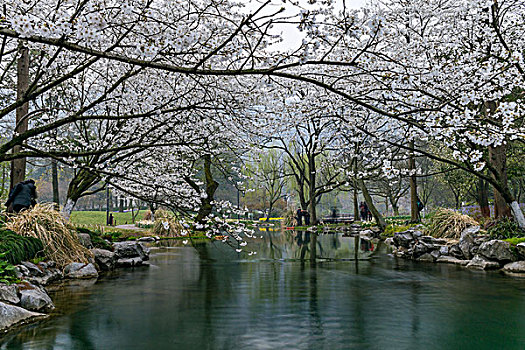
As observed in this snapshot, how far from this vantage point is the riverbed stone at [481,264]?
856 cm

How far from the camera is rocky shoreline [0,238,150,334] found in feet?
15.9

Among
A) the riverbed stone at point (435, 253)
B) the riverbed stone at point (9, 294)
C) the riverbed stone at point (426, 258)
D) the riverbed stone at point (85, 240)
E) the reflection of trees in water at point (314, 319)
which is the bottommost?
the reflection of trees in water at point (314, 319)

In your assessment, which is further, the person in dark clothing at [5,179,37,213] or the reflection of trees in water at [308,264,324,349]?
the person in dark clothing at [5,179,37,213]

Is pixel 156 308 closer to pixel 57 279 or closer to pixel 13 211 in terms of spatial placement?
pixel 57 279

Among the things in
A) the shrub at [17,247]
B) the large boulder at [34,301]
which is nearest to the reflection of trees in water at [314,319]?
the large boulder at [34,301]

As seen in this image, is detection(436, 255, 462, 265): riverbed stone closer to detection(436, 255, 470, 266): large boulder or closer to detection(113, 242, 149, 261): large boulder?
detection(436, 255, 470, 266): large boulder

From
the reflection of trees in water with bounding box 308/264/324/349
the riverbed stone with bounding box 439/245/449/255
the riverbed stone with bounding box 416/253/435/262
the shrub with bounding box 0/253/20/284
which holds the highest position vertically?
the shrub with bounding box 0/253/20/284

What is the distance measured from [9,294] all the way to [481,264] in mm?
9021

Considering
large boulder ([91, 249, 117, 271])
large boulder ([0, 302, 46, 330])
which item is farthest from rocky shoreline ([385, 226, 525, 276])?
large boulder ([0, 302, 46, 330])

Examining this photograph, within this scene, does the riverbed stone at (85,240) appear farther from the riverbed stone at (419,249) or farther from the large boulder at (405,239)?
the large boulder at (405,239)

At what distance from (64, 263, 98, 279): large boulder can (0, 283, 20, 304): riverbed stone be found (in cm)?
267

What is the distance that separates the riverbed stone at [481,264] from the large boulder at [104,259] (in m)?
8.46

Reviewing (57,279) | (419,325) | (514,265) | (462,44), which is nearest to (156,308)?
(57,279)

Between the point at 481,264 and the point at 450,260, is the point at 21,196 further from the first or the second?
the point at 481,264
